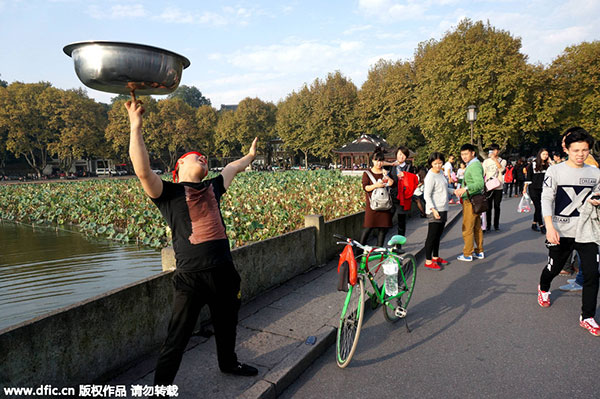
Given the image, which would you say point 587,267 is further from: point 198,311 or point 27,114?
point 27,114

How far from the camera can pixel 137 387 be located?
2904 millimetres

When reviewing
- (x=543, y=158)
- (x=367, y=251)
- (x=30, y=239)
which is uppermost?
(x=543, y=158)

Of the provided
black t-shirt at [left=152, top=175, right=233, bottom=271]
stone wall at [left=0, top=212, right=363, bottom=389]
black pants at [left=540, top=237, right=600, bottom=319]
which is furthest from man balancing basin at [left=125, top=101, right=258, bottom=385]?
black pants at [left=540, top=237, right=600, bottom=319]

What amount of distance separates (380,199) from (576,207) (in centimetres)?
253

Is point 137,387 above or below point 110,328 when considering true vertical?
below

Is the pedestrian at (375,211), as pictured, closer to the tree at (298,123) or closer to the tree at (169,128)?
the tree at (298,123)

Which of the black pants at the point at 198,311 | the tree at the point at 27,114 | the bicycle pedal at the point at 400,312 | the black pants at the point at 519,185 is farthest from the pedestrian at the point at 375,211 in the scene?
the tree at the point at 27,114

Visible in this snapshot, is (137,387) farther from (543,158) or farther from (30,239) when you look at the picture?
(30,239)

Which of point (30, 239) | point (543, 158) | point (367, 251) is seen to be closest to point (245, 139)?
point (30, 239)

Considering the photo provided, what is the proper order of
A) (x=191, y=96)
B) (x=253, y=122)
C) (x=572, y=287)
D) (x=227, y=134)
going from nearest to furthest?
1. (x=572, y=287)
2. (x=227, y=134)
3. (x=253, y=122)
4. (x=191, y=96)

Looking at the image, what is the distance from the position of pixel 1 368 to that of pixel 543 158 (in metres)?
10.1

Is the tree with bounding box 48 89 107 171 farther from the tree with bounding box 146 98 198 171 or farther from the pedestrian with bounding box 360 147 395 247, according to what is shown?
the pedestrian with bounding box 360 147 395 247

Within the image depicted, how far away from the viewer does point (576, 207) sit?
12.8 ft

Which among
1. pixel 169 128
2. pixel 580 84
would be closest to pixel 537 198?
pixel 580 84
